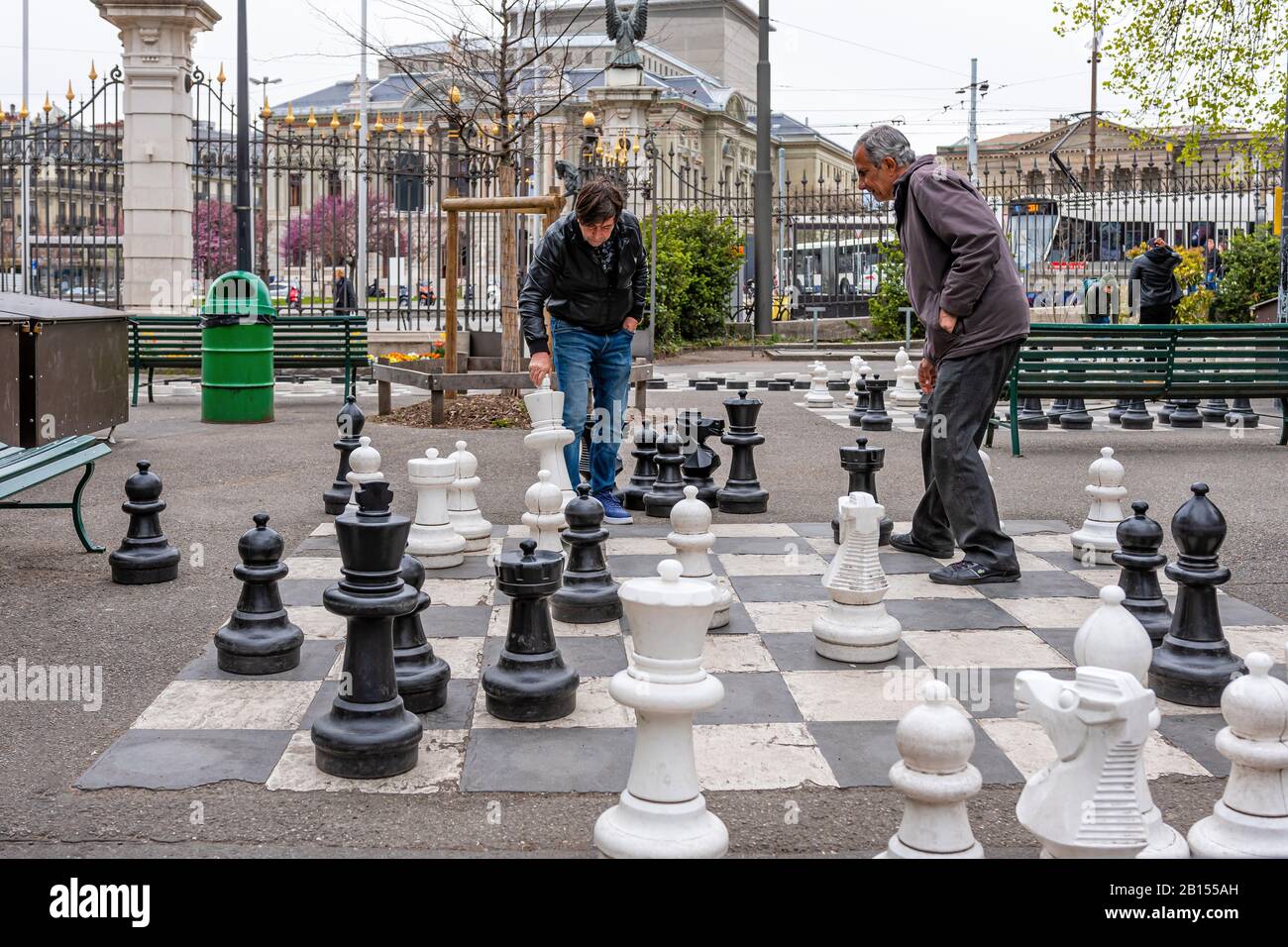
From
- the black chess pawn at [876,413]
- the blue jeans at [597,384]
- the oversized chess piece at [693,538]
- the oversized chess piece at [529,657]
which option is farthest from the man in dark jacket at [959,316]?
the black chess pawn at [876,413]

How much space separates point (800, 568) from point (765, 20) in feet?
60.9

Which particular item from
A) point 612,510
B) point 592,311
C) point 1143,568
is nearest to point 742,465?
point 612,510

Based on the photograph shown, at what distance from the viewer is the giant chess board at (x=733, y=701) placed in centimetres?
344

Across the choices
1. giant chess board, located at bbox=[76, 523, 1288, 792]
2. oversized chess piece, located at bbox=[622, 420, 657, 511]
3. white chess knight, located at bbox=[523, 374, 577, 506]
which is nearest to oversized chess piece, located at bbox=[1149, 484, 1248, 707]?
giant chess board, located at bbox=[76, 523, 1288, 792]

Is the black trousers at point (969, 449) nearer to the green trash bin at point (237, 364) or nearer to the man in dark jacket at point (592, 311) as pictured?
the man in dark jacket at point (592, 311)

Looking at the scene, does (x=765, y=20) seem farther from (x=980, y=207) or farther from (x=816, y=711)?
(x=816, y=711)

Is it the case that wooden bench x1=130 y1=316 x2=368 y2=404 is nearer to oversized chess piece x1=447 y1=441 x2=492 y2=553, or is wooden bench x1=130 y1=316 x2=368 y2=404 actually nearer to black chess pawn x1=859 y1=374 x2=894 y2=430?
black chess pawn x1=859 y1=374 x2=894 y2=430

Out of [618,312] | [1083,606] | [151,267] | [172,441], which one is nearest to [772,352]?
[151,267]

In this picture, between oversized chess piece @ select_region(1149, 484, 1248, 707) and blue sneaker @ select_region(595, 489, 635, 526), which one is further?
blue sneaker @ select_region(595, 489, 635, 526)

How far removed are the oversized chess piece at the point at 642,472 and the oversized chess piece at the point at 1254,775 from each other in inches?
186

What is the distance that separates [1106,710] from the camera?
8.11 feet

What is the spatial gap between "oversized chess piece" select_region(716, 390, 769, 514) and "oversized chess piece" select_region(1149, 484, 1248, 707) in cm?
327

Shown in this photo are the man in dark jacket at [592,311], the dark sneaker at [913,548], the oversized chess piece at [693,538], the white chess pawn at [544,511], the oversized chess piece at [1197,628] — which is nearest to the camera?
the oversized chess piece at [1197,628]

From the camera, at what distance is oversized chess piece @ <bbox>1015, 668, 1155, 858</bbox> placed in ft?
8.12
